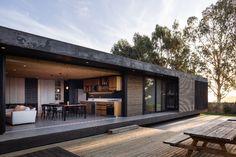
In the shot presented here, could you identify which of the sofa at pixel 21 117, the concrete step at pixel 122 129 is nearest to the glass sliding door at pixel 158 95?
the concrete step at pixel 122 129

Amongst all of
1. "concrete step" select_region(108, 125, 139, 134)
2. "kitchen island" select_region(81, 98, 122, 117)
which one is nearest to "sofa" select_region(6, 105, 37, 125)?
"concrete step" select_region(108, 125, 139, 134)

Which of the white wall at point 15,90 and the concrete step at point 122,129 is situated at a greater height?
the white wall at point 15,90

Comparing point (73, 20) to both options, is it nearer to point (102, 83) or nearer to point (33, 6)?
point (33, 6)

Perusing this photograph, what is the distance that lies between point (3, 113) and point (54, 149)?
171cm

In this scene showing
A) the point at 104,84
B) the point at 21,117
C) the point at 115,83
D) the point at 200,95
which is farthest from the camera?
the point at 200,95

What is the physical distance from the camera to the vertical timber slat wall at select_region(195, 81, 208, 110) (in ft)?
47.5

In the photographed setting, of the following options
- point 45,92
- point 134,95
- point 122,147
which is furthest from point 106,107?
point 122,147

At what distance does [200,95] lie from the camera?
15.0 meters

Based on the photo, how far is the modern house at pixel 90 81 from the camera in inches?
230

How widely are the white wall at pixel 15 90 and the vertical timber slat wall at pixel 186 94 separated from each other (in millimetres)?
8821

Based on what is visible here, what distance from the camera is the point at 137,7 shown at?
11.8m

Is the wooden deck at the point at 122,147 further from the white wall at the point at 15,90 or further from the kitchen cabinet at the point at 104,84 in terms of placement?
the white wall at the point at 15,90

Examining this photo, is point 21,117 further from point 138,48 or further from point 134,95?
point 138,48

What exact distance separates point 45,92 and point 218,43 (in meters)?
15.3
